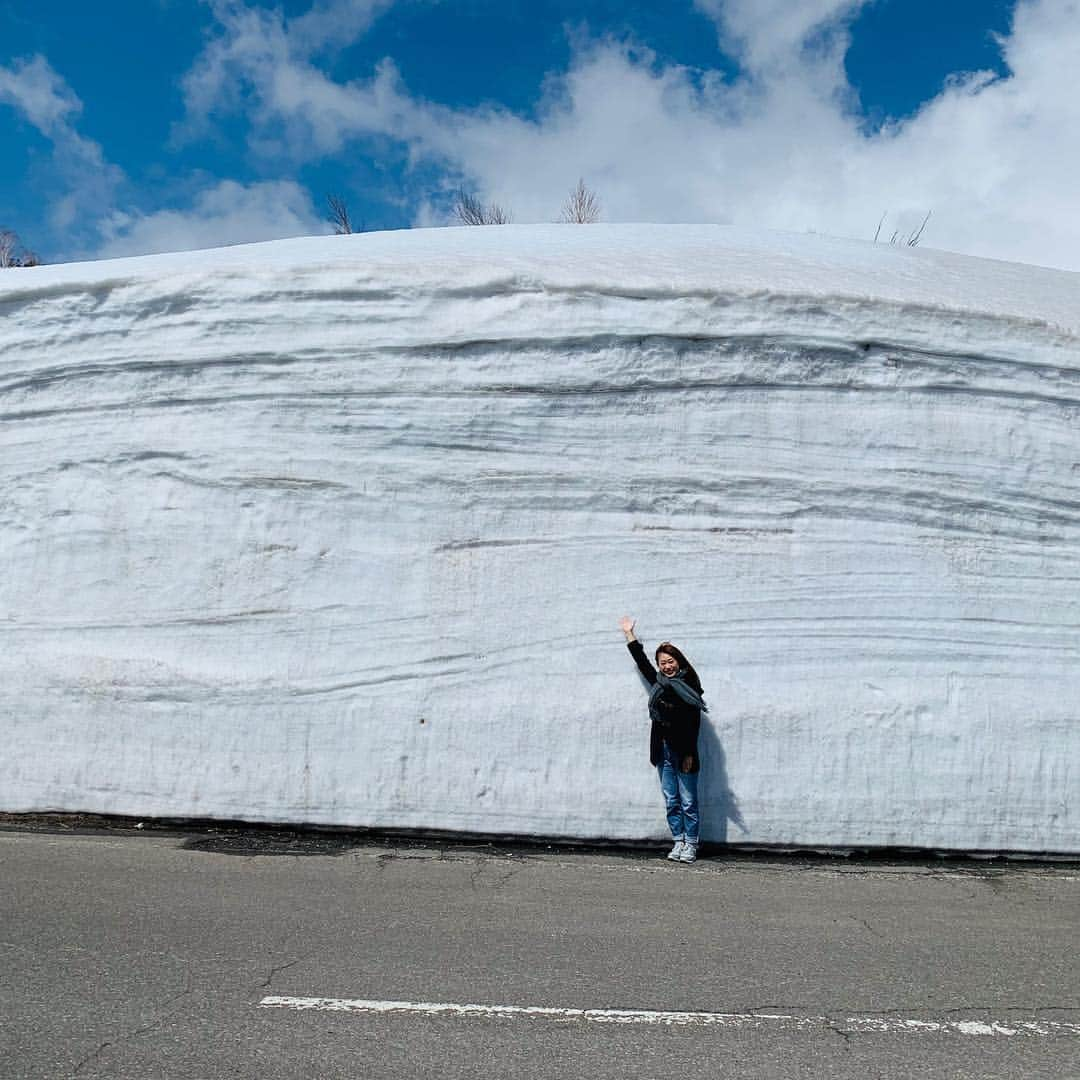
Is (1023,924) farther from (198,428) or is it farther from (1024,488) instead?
(198,428)

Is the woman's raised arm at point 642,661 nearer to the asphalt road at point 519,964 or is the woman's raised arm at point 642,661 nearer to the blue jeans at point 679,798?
the blue jeans at point 679,798

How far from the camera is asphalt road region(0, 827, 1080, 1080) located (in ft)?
11.4

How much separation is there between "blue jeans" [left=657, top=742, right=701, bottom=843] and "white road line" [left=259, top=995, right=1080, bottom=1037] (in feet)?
9.48

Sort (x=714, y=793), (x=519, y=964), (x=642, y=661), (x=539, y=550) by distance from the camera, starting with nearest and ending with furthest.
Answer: (x=519, y=964) < (x=642, y=661) < (x=714, y=793) < (x=539, y=550)

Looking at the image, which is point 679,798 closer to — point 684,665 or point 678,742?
point 678,742

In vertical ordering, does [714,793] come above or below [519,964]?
above

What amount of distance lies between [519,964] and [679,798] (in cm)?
266

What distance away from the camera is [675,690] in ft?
22.1

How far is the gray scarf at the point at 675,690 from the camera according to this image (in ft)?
22.1

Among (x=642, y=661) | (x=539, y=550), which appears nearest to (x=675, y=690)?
(x=642, y=661)

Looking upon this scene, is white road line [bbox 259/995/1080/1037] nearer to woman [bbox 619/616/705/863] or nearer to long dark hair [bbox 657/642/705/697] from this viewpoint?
woman [bbox 619/616/705/863]

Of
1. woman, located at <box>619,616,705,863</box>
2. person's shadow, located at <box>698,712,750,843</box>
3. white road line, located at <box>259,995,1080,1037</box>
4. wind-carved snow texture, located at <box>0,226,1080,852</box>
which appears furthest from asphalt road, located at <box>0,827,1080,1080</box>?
wind-carved snow texture, located at <box>0,226,1080,852</box>

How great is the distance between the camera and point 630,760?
23.5ft

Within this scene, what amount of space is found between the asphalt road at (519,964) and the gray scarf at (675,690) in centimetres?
98
